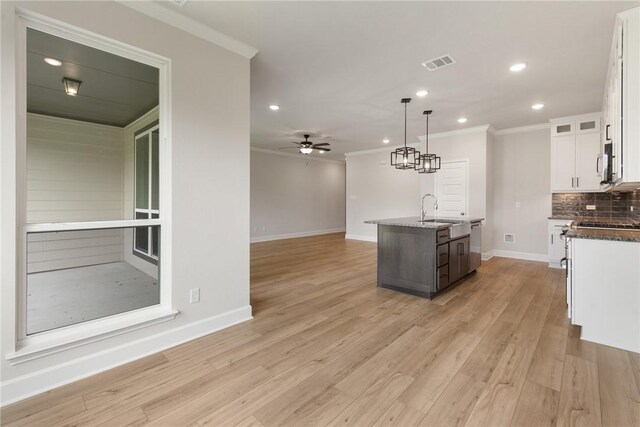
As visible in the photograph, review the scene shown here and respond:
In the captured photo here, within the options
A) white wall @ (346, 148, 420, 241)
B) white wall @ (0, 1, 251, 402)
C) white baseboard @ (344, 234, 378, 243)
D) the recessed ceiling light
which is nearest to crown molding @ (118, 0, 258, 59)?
white wall @ (0, 1, 251, 402)

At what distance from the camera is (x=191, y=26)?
2.55m

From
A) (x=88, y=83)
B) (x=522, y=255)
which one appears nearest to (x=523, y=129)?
(x=522, y=255)

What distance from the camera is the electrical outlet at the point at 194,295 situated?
263 cm

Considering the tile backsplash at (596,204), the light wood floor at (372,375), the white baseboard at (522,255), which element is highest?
the tile backsplash at (596,204)

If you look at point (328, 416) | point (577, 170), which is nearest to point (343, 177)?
point (577, 170)

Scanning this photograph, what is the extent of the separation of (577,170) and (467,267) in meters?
2.91

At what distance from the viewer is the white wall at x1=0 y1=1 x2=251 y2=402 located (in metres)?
1.83

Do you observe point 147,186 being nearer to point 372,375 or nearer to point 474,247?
point 372,375

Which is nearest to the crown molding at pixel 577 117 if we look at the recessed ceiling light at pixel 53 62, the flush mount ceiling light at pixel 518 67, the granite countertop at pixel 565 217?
the granite countertop at pixel 565 217

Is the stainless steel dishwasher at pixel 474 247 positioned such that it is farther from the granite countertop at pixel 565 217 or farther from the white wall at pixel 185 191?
the white wall at pixel 185 191

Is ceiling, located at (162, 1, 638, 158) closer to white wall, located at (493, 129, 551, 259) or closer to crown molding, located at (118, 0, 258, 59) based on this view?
crown molding, located at (118, 0, 258, 59)

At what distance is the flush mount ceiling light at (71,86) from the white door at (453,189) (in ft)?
20.7

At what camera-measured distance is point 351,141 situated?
7.70m

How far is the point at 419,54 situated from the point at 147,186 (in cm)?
301
